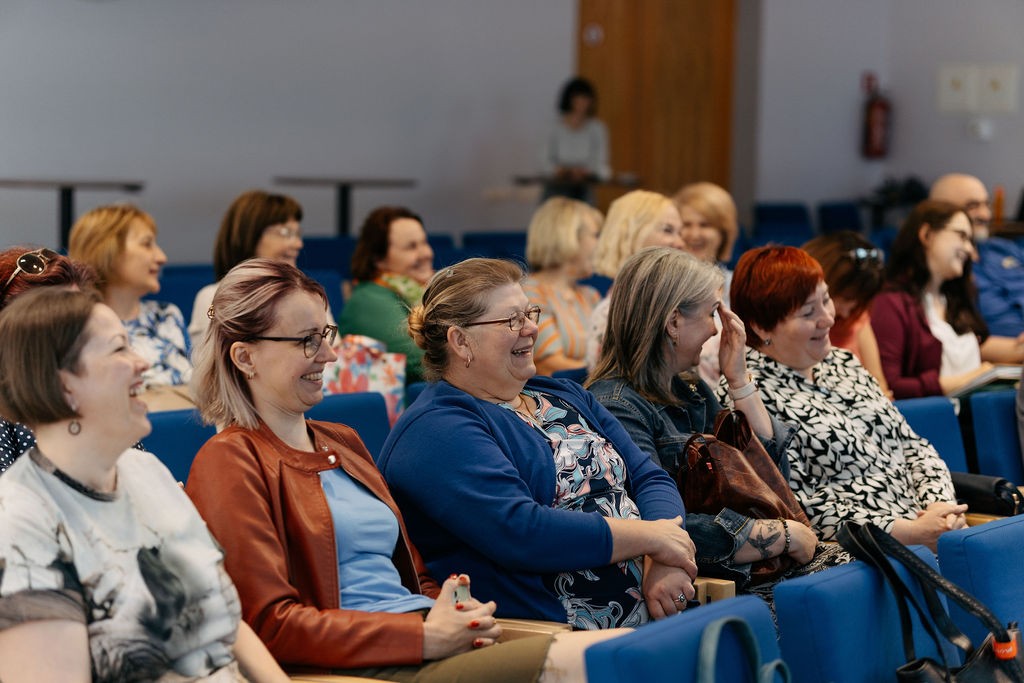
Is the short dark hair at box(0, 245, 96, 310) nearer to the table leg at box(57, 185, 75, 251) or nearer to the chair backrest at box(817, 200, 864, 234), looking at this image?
the table leg at box(57, 185, 75, 251)

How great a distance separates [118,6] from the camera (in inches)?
339

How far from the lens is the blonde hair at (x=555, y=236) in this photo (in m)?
5.44

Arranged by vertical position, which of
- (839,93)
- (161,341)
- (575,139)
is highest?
(839,93)

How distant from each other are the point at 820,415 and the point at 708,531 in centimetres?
62

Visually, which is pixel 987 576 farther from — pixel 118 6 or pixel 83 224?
pixel 118 6

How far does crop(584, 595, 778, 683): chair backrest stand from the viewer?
1.89 m

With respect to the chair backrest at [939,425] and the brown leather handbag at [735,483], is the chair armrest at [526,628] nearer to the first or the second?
the brown leather handbag at [735,483]

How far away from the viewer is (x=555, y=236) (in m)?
5.45

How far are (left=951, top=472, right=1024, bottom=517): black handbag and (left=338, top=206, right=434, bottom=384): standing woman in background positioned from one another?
2.15 m

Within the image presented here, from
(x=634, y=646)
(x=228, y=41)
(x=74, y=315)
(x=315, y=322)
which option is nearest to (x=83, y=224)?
(x=315, y=322)

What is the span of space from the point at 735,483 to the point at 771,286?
0.71m

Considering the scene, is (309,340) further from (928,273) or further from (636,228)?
(928,273)

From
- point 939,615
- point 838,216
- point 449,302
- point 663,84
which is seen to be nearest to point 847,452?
point 939,615

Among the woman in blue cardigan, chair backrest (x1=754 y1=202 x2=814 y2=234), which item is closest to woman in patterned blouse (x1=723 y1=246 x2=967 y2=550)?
the woman in blue cardigan
